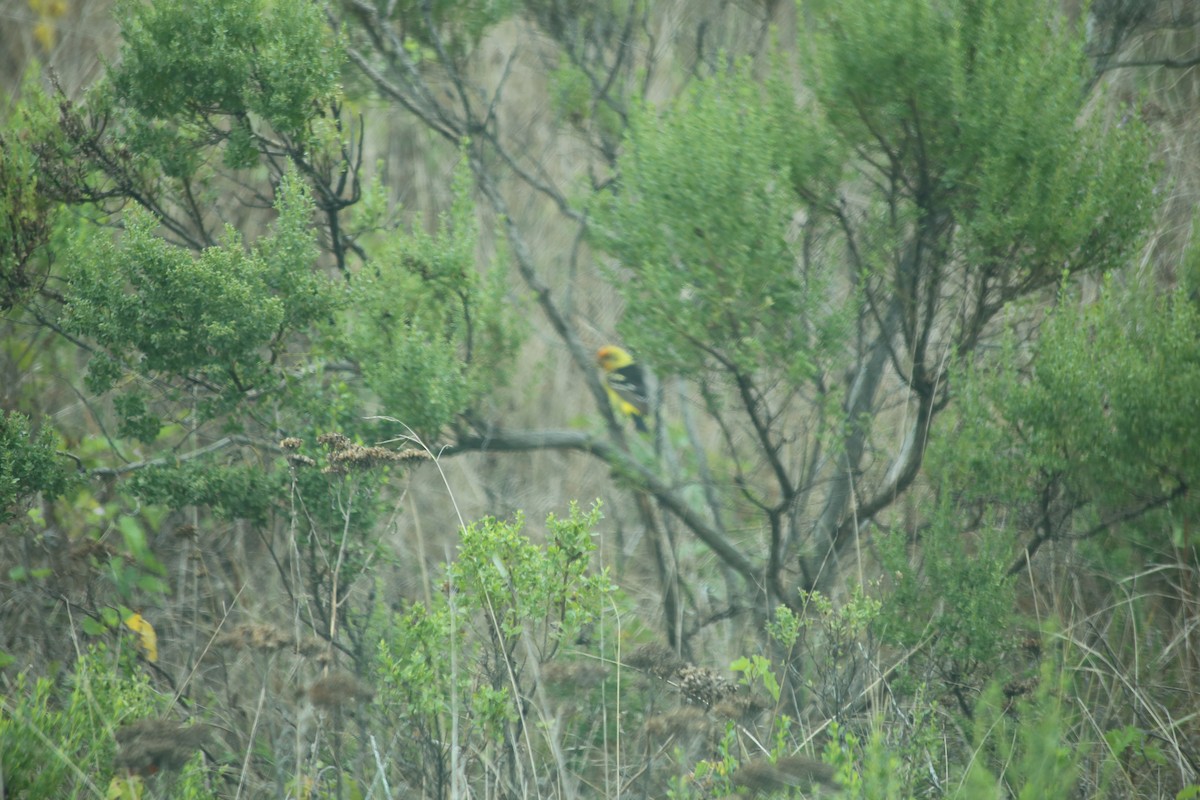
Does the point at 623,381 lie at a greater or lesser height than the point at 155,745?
greater

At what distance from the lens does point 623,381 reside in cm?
640

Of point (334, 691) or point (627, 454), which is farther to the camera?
point (627, 454)

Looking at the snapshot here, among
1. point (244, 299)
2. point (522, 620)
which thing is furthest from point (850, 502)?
point (244, 299)

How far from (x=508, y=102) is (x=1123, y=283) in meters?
4.74

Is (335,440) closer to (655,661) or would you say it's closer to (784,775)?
(655,661)

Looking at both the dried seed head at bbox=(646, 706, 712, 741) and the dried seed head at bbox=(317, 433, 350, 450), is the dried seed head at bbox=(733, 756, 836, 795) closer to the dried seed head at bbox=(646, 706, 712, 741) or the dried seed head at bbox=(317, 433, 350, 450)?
the dried seed head at bbox=(646, 706, 712, 741)

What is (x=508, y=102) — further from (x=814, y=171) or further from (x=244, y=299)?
(x=244, y=299)

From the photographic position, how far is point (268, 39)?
3352mm

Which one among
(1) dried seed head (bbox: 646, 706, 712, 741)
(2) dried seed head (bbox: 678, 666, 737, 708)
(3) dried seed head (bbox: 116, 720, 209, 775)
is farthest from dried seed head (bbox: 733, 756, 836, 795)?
(3) dried seed head (bbox: 116, 720, 209, 775)

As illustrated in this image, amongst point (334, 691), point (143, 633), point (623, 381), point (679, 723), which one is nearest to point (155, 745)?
point (334, 691)

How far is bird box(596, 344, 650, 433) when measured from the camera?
616cm

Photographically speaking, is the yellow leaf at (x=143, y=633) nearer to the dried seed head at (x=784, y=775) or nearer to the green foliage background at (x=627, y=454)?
the green foliage background at (x=627, y=454)

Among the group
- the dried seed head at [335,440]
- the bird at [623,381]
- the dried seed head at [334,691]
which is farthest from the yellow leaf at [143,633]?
the bird at [623,381]

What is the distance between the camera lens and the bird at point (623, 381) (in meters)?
6.16
